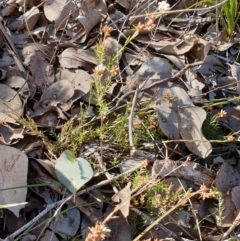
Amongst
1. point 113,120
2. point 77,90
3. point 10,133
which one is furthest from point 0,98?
point 113,120

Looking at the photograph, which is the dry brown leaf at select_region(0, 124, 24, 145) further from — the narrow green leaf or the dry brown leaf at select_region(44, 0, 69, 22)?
the dry brown leaf at select_region(44, 0, 69, 22)

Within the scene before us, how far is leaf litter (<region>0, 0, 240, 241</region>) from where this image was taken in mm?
1435

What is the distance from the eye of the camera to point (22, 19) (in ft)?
6.05

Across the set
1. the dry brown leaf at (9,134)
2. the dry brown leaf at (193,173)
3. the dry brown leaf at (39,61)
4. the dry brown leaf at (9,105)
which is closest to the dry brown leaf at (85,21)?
the dry brown leaf at (39,61)

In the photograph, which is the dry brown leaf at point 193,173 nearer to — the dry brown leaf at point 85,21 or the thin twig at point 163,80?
the thin twig at point 163,80

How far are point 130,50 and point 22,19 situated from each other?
1.38 ft

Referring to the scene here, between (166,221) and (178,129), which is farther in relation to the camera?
(178,129)

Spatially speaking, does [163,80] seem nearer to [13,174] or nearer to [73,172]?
[73,172]

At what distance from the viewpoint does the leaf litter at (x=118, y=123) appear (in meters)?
1.43

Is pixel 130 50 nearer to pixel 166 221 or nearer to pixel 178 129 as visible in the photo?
pixel 178 129

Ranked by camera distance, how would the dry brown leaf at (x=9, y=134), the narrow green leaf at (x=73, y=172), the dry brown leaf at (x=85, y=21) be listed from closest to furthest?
the narrow green leaf at (x=73, y=172) → the dry brown leaf at (x=9, y=134) → the dry brown leaf at (x=85, y=21)

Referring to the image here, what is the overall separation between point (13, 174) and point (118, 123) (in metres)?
0.35

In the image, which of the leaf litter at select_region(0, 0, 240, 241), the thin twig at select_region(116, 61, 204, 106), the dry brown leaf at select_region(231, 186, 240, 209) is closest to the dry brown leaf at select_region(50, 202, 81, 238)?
the leaf litter at select_region(0, 0, 240, 241)

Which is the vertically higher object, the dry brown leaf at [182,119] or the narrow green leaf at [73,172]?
the narrow green leaf at [73,172]
